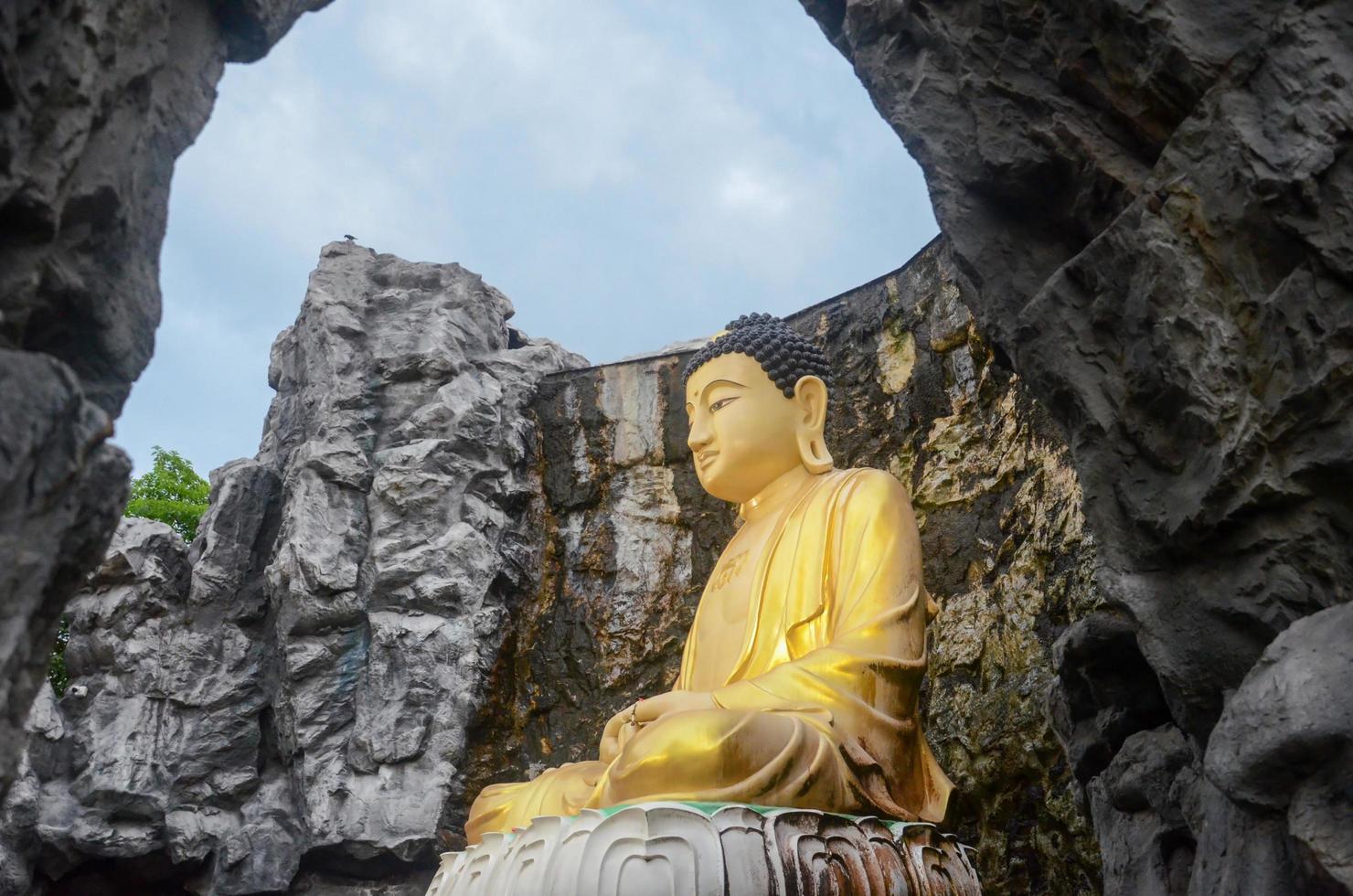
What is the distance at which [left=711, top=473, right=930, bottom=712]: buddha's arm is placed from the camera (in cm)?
367

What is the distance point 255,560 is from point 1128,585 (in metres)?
5.95

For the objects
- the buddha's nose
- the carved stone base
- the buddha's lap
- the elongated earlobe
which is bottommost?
the carved stone base

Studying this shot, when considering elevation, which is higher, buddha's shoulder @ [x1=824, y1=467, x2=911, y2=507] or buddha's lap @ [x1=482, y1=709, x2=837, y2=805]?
buddha's shoulder @ [x1=824, y1=467, x2=911, y2=507]

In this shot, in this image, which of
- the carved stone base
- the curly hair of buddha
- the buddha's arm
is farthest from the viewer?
the curly hair of buddha

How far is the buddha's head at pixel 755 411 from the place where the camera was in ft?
16.0

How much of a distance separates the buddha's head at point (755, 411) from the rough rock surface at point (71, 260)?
2.68m

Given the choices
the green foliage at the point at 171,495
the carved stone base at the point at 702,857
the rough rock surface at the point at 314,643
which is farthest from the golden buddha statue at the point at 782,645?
the green foliage at the point at 171,495

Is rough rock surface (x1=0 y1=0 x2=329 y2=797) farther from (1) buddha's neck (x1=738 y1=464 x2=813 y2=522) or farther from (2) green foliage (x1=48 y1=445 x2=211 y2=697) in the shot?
(2) green foliage (x1=48 y1=445 x2=211 y2=697)

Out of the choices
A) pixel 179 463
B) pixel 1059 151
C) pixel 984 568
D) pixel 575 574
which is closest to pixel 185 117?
pixel 1059 151

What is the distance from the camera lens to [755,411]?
489 centimetres

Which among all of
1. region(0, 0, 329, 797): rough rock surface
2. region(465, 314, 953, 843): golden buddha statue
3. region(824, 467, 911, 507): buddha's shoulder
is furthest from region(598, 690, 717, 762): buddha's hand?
region(0, 0, 329, 797): rough rock surface

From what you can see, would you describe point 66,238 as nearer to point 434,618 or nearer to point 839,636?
point 839,636

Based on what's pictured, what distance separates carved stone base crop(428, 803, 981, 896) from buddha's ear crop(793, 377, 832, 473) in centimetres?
182

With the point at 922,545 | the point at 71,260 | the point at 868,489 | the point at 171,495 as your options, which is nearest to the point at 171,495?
the point at 171,495
